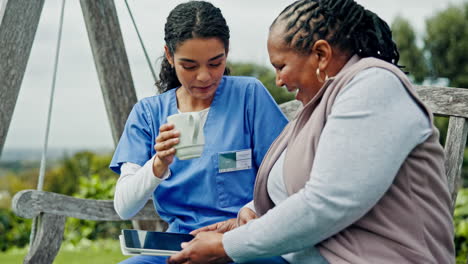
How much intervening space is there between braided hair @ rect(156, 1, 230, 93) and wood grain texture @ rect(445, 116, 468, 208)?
0.84m

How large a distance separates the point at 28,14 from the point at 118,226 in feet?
12.5

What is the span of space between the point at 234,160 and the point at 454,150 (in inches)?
30.3

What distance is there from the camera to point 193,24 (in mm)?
2041

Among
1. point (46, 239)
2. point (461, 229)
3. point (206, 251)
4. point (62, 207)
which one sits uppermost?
point (206, 251)

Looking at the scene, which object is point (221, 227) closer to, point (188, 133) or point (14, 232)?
point (188, 133)

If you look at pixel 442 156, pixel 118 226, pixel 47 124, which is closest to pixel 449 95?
pixel 442 156

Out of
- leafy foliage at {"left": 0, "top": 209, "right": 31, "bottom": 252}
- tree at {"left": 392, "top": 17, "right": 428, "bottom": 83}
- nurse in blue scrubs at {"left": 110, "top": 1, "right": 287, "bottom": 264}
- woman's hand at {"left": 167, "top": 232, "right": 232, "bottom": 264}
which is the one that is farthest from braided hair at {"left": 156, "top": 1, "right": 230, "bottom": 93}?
tree at {"left": 392, "top": 17, "right": 428, "bottom": 83}

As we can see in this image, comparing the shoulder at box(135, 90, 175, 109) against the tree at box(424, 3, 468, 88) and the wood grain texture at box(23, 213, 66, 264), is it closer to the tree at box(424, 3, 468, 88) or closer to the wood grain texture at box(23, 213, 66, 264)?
the wood grain texture at box(23, 213, 66, 264)

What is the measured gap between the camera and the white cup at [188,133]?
174 centimetres

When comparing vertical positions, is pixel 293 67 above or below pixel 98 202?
above

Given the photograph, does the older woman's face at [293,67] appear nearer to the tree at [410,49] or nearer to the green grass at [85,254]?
the green grass at [85,254]

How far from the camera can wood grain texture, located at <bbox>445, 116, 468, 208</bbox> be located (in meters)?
2.16

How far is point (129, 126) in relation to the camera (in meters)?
2.20

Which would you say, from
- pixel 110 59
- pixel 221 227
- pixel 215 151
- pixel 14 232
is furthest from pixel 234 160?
pixel 14 232
